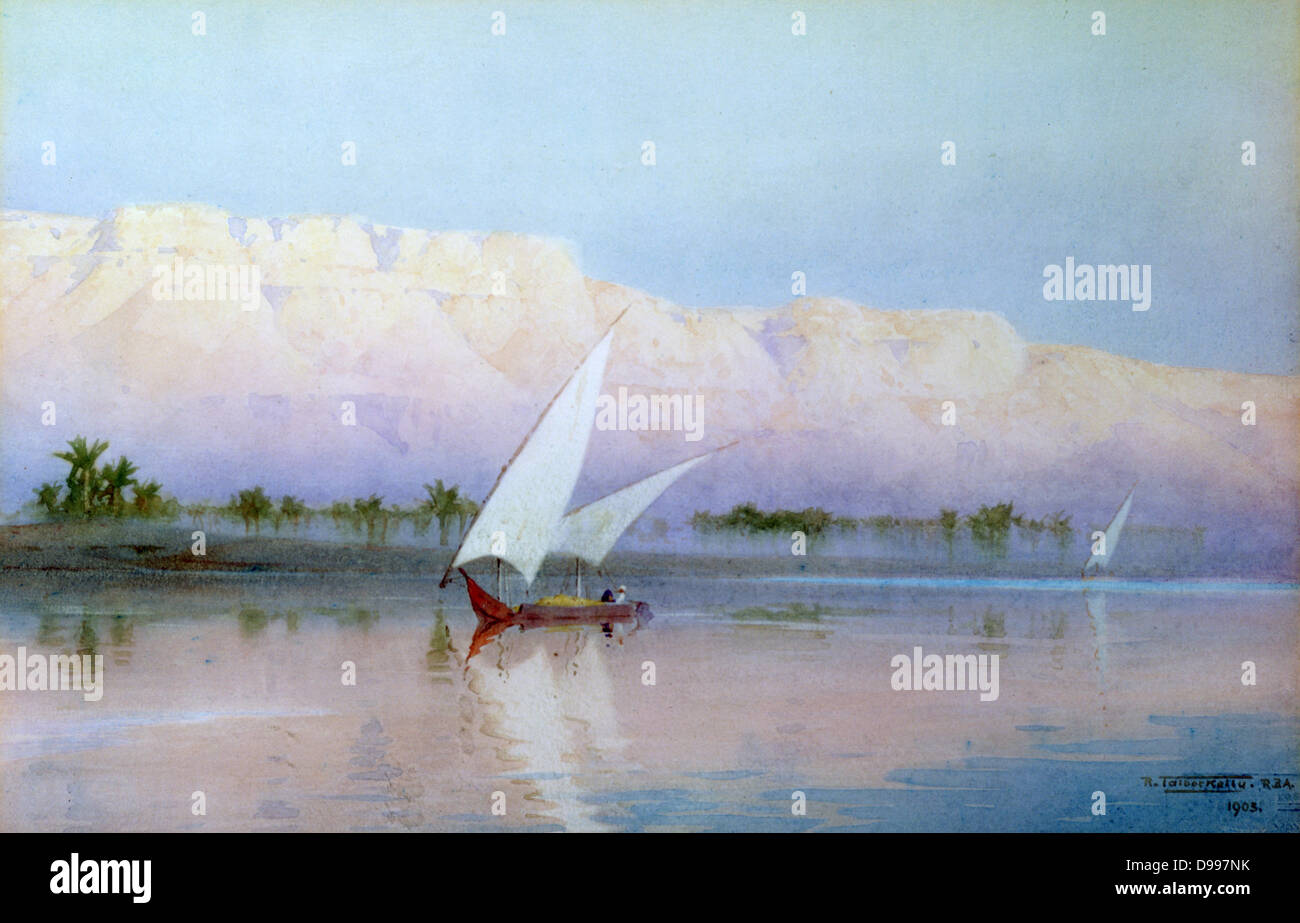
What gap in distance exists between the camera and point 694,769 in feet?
22.3

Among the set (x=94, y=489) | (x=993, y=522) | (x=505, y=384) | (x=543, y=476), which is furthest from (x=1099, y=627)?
(x=94, y=489)

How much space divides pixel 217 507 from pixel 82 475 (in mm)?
827

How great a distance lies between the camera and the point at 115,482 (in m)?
7.88

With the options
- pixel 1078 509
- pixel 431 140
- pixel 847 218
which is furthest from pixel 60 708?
pixel 1078 509

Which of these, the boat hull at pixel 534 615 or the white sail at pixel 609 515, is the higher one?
the white sail at pixel 609 515

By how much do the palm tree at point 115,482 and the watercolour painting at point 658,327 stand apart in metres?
0.02

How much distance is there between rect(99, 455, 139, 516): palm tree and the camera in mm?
7820

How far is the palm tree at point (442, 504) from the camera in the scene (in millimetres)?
8289
